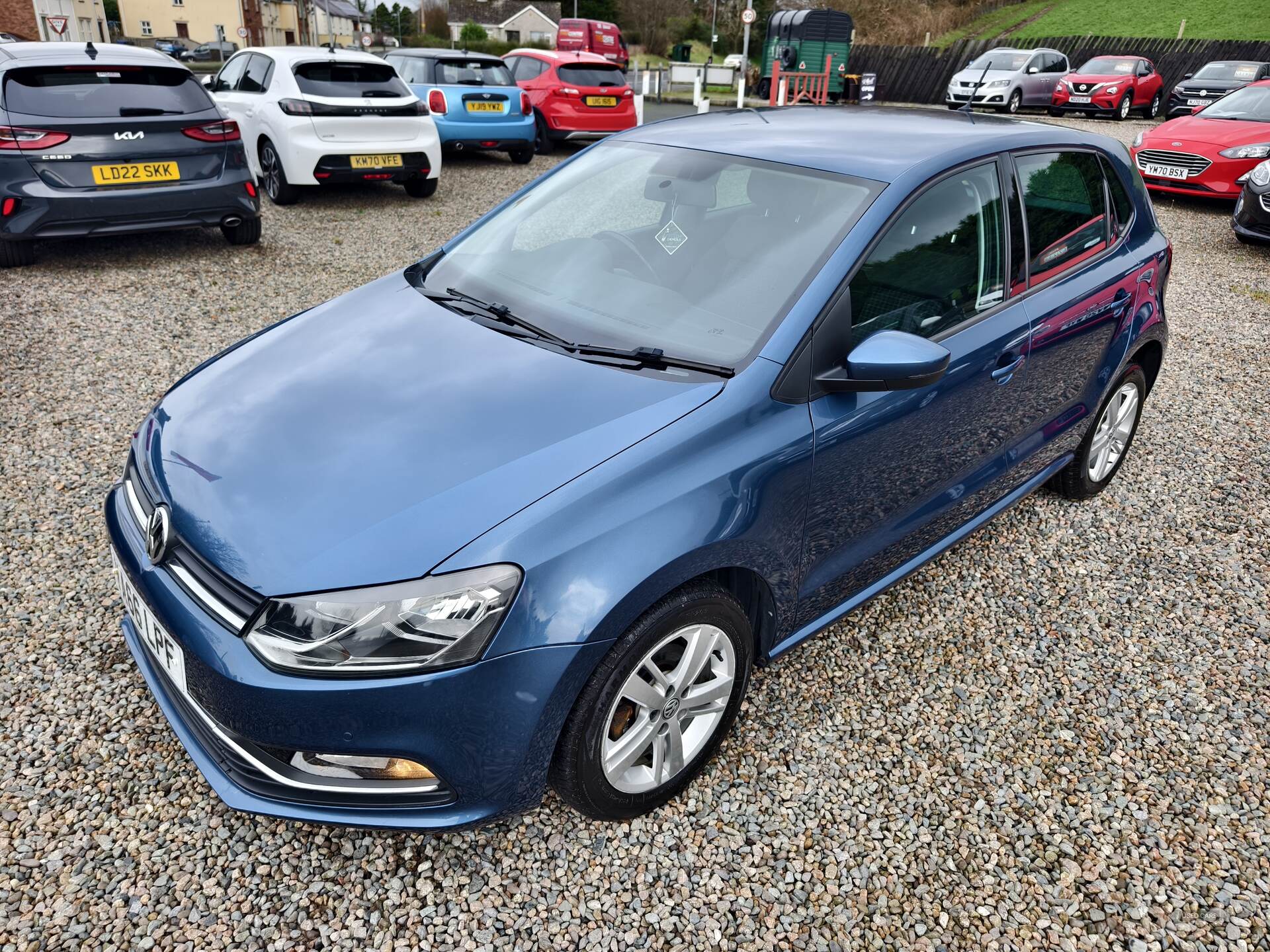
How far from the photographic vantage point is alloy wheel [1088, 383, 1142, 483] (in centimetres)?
408

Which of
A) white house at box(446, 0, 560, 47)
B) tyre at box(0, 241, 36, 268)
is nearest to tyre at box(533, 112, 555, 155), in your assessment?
tyre at box(0, 241, 36, 268)

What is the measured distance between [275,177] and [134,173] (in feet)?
9.31

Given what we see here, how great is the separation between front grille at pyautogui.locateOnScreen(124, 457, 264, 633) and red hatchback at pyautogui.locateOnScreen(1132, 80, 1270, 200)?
11.4 m

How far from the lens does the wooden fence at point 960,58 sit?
28.5 metres

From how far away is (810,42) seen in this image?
25031mm

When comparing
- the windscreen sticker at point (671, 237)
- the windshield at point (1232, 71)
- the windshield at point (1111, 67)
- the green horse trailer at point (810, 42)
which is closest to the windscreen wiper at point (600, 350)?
the windscreen sticker at point (671, 237)

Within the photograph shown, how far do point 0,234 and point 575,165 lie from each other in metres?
5.09

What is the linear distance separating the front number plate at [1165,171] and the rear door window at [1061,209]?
8.73 m

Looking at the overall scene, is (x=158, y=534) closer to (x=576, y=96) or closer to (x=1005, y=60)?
(x=576, y=96)

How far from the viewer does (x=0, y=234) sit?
6.23 m

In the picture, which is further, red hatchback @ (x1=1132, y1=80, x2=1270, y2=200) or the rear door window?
red hatchback @ (x1=1132, y1=80, x2=1270, y2=200)

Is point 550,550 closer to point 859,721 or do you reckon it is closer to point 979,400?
point 859,721

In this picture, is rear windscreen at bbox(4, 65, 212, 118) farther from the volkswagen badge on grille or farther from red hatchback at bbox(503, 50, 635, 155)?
red hatchback at bbox(503, 50, 635, 155)

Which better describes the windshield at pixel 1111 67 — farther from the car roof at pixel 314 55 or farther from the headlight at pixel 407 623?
the headlight at pixel 407 623
